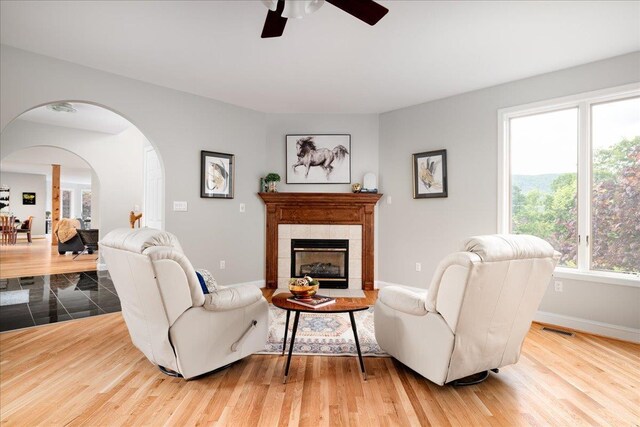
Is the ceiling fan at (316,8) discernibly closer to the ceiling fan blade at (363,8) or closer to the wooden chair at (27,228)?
the ceiling fan blade at (363,8)

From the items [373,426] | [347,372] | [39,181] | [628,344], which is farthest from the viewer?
[39,181]

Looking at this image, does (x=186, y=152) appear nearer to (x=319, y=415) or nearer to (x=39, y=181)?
(x=319, y=415)

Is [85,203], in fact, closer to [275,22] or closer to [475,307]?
[275,22]

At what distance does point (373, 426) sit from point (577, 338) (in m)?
2.61

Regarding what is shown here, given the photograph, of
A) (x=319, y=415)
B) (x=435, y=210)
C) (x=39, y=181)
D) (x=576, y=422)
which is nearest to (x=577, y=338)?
(x=576, y=422)

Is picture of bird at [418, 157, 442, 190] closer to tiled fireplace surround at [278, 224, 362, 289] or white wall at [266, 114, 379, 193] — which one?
white wall at [266, 114, 379, 193]

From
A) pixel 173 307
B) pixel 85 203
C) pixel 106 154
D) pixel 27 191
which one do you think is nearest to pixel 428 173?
pixel 173 307

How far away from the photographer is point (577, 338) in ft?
10.7

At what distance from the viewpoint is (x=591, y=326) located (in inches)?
134

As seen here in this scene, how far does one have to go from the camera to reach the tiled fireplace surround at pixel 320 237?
16.9 feet

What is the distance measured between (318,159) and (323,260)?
1.59 m

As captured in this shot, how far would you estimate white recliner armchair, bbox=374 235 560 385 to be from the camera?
1.96 metres

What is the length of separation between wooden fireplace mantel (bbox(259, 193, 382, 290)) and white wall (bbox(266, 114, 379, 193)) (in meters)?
0.26

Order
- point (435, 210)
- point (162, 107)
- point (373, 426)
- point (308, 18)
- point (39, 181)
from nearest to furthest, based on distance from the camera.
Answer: point (373, 426) → point (308, 18) → point (162, 107) → point (435, 210) → point (39, 181)
